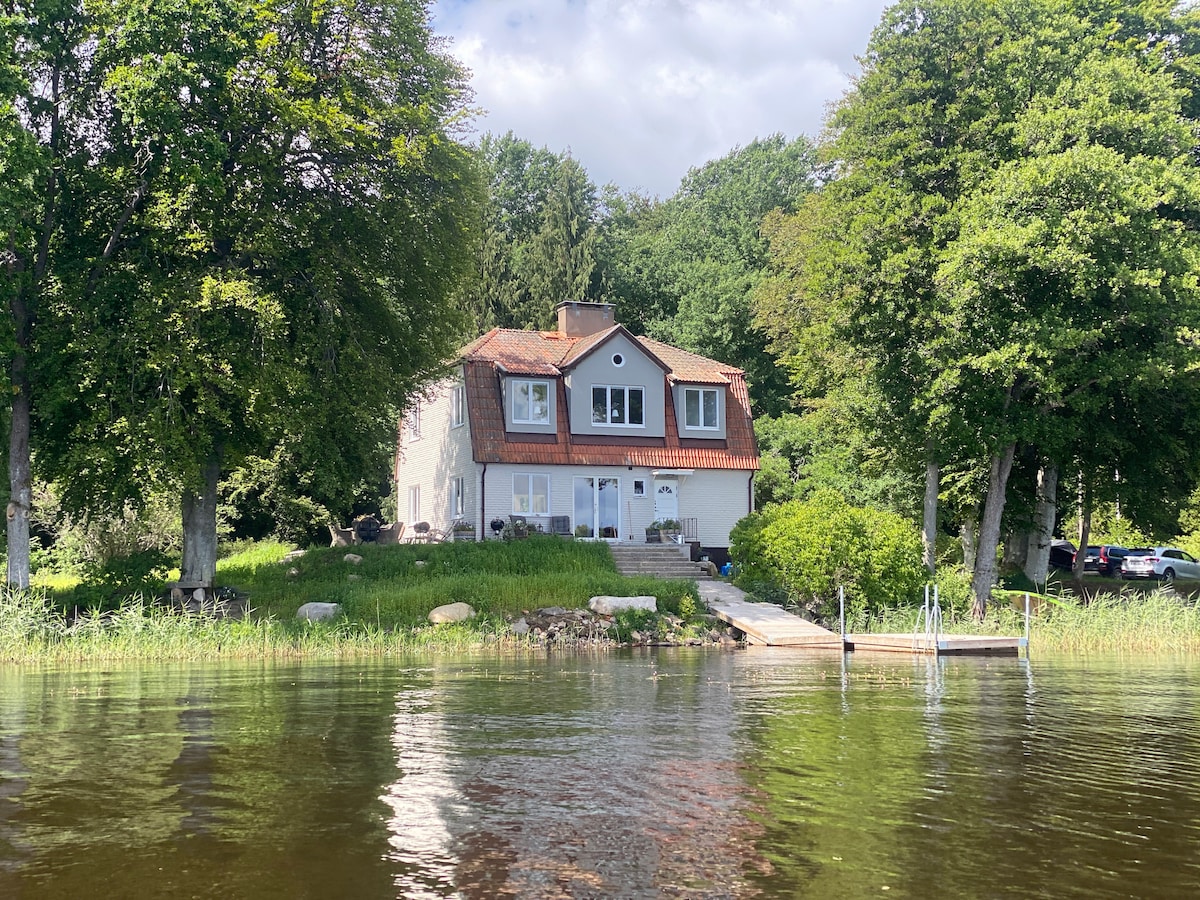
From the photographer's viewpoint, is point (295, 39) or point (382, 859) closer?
point (382, 859)

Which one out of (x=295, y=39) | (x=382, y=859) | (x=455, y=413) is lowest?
(x=382, y=859)

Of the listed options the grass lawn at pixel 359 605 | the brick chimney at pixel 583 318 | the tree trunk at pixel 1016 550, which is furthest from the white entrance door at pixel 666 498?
the tree trunk at pixel 1016 550

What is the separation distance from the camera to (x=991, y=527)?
35375mm

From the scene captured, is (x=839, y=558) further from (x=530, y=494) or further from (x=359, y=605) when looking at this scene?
(x=530, y=494)

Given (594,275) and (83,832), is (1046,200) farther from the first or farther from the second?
(594,275)

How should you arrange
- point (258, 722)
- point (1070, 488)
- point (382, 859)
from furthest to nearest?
point (1070, 488) < point (258, 722) < point (382, 859)

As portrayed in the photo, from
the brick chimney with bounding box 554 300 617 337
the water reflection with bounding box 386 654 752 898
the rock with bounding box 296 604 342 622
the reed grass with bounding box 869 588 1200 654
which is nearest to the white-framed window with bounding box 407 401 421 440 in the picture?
the brick chimney with bounding box 554 300 617 337

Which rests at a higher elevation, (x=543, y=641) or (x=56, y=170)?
Answer: (x=56, y=170)

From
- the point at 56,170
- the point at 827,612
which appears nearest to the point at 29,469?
the point at 56,170

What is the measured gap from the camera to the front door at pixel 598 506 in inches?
1697

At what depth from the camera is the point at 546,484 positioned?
139 ft

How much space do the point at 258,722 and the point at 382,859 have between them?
7080mm

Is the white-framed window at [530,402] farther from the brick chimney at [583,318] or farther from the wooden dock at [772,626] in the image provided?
the wooden dock at [772,626]

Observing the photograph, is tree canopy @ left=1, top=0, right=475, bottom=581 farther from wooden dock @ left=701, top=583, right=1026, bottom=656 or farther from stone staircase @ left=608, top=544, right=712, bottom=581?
wooden dock @ left=701, top=583, right=1026, bottom=656
